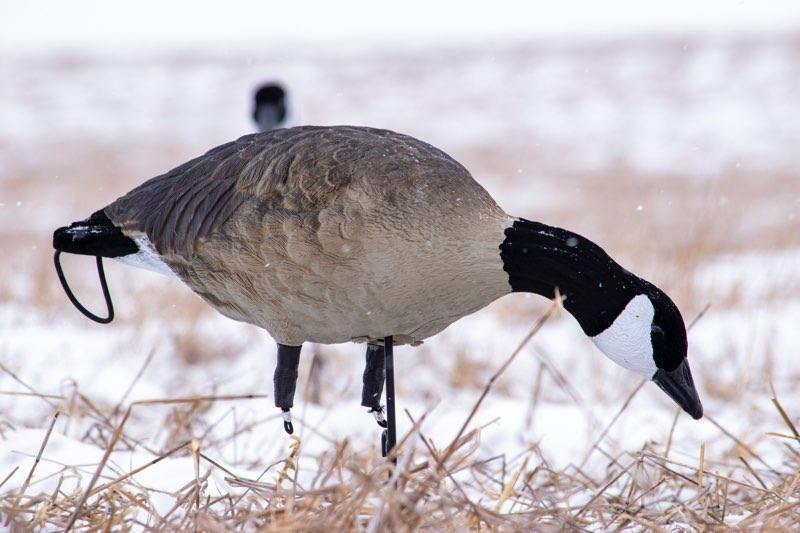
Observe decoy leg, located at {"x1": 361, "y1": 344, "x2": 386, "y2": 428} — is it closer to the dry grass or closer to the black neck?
the dry grass

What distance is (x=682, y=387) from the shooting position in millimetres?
2619

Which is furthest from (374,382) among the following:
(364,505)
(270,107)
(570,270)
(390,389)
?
(270,107)

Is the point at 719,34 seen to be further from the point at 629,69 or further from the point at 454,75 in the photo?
the point at 454,75

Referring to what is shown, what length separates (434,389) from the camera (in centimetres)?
565

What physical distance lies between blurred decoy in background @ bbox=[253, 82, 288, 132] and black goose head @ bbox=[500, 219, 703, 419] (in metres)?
4.06

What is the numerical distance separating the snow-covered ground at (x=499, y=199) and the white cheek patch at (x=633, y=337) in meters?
0.60

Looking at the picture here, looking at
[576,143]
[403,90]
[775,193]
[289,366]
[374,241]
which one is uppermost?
[403,90]

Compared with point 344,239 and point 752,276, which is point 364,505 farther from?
point 752,276

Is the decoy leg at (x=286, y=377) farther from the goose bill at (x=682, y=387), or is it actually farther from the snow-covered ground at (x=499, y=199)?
the goose bill at (x=682, y=387)

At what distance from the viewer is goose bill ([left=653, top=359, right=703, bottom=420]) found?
2613 mm

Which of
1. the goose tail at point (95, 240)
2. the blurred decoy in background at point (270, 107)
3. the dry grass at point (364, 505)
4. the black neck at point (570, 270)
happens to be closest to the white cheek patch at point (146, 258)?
the goose tail at point (95, 240)

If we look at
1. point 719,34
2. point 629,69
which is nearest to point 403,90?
point 629,69

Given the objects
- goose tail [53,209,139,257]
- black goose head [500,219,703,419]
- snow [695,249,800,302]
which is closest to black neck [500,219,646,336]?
black goose head [500,219,703,419]

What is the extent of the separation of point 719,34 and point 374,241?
36.2m
